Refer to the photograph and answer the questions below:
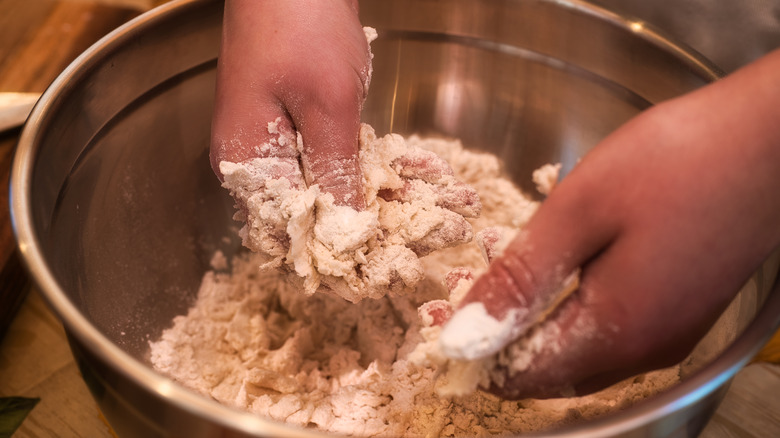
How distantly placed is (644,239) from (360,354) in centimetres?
50

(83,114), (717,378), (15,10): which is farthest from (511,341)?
(15,10)

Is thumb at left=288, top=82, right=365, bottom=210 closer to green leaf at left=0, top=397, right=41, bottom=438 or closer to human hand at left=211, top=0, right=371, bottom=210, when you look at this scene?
human hand at left=211, top=0, right=371, bottom=210

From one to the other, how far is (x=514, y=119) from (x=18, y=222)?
0.75 metres

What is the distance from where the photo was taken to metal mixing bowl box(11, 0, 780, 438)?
1.79 feet

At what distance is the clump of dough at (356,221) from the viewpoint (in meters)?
0.68

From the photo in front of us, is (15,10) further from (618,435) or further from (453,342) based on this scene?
(618,435)

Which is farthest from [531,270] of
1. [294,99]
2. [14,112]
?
[14,112]

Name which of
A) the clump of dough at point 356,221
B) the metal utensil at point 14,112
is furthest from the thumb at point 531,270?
the metal utensil at point 14,112

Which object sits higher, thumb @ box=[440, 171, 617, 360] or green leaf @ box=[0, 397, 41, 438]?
thumb @ box=[440, 171, 617, 360]

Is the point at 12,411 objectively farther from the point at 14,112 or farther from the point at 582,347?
the point at 582,347

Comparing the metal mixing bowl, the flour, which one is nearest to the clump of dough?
the flour

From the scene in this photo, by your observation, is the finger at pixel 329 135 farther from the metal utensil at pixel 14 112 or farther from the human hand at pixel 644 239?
the metal utensil at pixel 14 112

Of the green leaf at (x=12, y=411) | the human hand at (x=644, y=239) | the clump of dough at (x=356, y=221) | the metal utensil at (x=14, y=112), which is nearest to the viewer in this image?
the human hand at (x=644, y=239)

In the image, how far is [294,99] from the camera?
A: 0.71m
